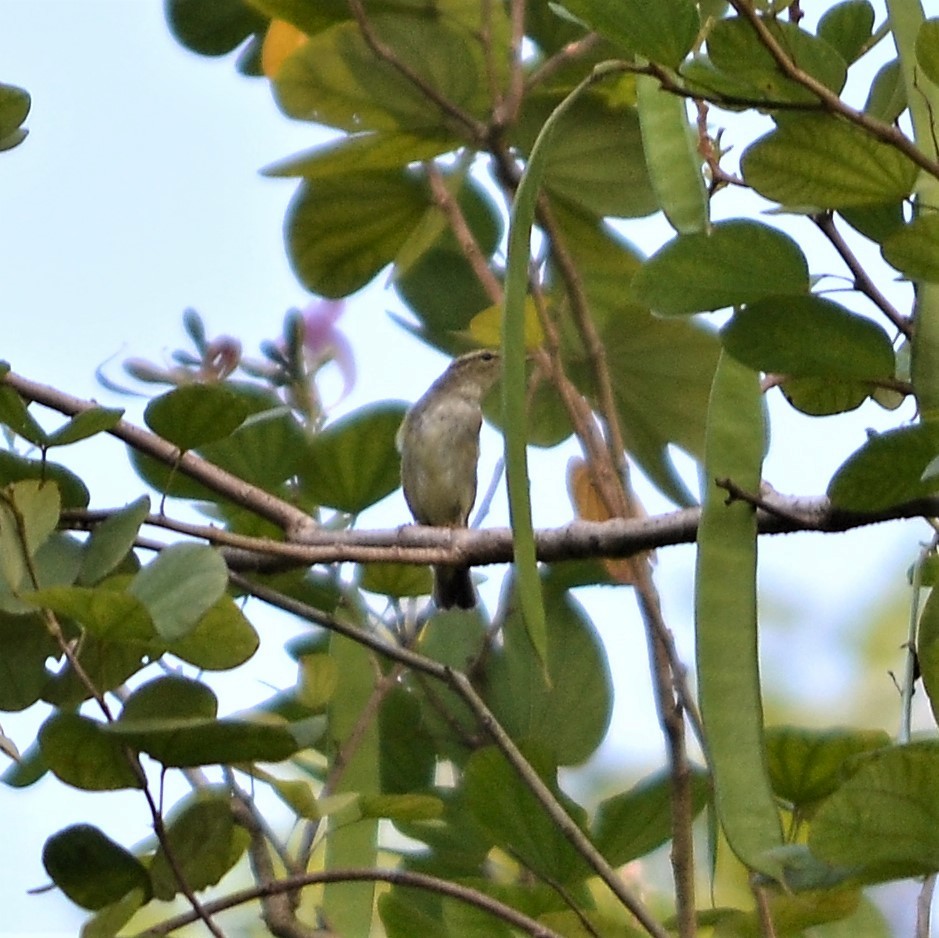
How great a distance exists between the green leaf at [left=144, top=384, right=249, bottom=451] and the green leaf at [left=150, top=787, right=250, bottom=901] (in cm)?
22

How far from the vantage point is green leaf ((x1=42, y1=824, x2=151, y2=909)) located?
2.50 feet

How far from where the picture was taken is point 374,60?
4.54ft

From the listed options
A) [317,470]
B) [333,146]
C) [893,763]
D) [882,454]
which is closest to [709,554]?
[882,454]

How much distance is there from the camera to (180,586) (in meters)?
0.73

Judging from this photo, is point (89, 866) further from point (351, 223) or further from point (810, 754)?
point (351, 223)

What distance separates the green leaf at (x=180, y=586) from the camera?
713 mm

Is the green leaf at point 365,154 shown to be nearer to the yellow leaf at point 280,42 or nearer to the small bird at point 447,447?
the yellow leaf at point 280,42

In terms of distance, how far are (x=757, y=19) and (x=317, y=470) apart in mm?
666

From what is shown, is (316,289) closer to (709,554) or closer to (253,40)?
(253,40)

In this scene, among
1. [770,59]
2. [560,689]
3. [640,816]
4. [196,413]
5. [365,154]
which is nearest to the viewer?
[770,59]

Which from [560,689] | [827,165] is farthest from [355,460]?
[827,165]

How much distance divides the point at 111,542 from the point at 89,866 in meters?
0.18

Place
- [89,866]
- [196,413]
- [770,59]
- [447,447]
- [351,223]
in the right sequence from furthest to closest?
[447,447], [351,223], [196,413], [89,866], [770,59]

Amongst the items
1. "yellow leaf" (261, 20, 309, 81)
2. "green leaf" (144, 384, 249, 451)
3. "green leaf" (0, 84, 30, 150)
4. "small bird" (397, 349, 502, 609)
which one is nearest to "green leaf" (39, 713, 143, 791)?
"green leaf" (144, 384, 249, 451)
